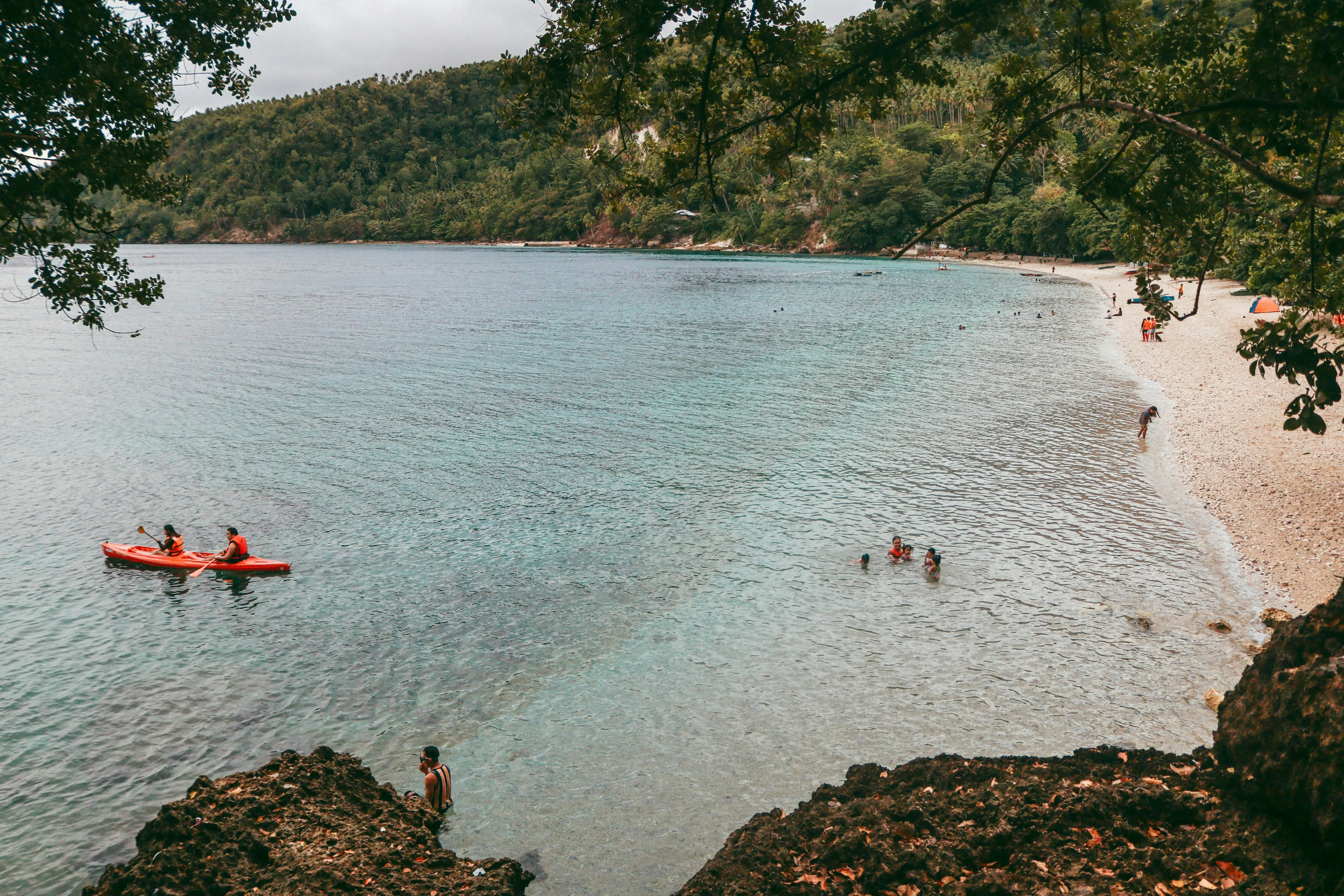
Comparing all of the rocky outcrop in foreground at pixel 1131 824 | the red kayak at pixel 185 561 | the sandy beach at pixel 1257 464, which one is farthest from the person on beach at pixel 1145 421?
the red kayak at pixel 185 561

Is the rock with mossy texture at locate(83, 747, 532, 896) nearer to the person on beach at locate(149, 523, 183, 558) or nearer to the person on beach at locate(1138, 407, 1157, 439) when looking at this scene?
the person on beach at locate(149, 523, 183, 558)

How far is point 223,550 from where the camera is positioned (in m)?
22.6

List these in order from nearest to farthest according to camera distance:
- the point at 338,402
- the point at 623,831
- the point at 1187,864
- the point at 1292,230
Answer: the point at 1187,864 < the point at 623,831 < the point at 1292,230 < the point at 338,402

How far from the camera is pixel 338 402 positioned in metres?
40.1

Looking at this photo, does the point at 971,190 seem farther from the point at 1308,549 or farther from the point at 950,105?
the point at 1308,549

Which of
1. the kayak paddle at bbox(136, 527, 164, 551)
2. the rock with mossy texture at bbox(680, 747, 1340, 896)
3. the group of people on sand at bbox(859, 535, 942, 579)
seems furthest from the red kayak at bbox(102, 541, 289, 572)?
the rock with mossy texture at bbox(680, 747, 1340, 896)

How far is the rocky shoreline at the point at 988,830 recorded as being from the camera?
7473 millimetres

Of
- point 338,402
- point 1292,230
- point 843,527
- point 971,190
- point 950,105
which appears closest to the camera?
point 1292,230

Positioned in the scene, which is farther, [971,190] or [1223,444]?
[971,190]

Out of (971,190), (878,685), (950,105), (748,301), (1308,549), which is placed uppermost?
(950,105)

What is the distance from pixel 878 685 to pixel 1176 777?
6.60 meters

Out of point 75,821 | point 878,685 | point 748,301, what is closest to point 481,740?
point 75,821

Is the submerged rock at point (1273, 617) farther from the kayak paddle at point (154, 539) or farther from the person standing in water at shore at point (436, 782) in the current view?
the kayak paddle at point (154, 539)

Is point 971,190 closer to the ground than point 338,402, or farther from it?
farther from it
